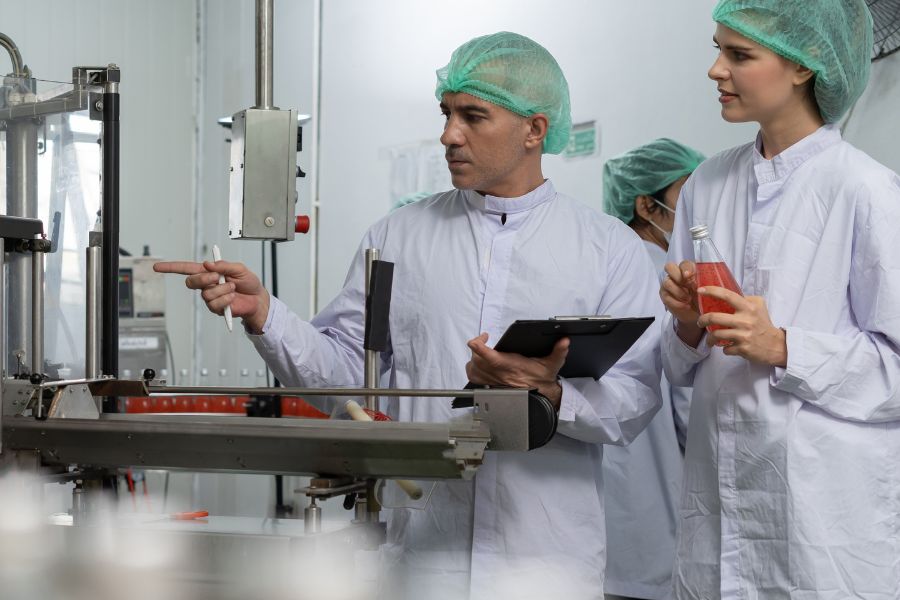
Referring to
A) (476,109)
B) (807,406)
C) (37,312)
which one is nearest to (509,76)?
(476,109)

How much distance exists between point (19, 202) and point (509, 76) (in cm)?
83

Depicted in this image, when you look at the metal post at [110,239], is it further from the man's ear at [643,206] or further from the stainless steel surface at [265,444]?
the man's ear at [643,206]

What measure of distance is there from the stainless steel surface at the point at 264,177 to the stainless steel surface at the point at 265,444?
25cm

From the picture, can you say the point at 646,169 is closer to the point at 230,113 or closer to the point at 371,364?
the point at 371,364

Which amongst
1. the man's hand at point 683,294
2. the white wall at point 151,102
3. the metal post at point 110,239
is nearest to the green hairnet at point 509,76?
the man's hand at point 683,294

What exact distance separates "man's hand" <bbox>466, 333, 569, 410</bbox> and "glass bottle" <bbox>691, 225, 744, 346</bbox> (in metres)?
0.20

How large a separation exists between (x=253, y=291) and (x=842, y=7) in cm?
99

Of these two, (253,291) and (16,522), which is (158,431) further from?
(253,291)

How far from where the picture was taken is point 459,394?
120 cm

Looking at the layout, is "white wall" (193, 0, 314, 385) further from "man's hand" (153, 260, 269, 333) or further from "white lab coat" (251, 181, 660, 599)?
"man's hand" (153, 260, 269, 333)

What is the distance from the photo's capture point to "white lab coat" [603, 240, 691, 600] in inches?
91.0

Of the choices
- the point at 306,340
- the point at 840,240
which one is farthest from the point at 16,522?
the point at 840,240

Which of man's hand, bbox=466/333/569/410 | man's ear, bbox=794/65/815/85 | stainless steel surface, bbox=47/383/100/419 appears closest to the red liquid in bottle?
man's hand, bbox=466/333/569/410

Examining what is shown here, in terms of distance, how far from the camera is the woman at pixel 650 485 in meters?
2.32
